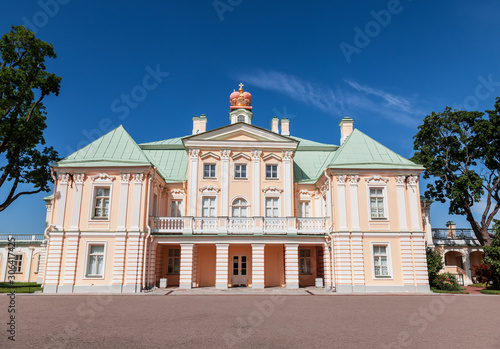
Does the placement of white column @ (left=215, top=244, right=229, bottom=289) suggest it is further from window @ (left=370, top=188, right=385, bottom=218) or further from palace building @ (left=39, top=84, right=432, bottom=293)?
window @ (left=370, top=188, right=385, bottom=218)

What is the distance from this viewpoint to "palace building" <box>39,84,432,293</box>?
2166 cm

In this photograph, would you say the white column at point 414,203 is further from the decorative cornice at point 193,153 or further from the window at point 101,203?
the window at point 101,203

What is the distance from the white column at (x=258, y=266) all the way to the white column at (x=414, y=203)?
9.36m

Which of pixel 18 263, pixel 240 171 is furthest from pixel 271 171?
pixel 18 263

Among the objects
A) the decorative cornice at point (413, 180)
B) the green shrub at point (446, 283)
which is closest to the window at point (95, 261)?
the decorative cornice at point (413, 180)

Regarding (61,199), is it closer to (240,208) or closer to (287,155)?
(240,208)

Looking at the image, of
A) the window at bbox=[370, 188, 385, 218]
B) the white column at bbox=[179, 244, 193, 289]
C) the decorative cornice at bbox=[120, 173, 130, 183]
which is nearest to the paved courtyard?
the white column at bbox=[179, 244, 193, 289]

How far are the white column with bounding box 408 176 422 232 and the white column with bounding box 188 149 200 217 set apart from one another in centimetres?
1388

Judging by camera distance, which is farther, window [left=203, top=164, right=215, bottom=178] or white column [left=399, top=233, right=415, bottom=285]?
window [left=203, top=164, right=215, bottom=178]

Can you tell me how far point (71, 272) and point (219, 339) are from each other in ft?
52.8

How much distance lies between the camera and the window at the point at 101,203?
73.8ft

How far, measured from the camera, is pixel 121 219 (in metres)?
22.1

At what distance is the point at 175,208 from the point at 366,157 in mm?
13733

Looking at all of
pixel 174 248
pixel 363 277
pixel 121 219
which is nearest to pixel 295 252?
pixel 363 277
